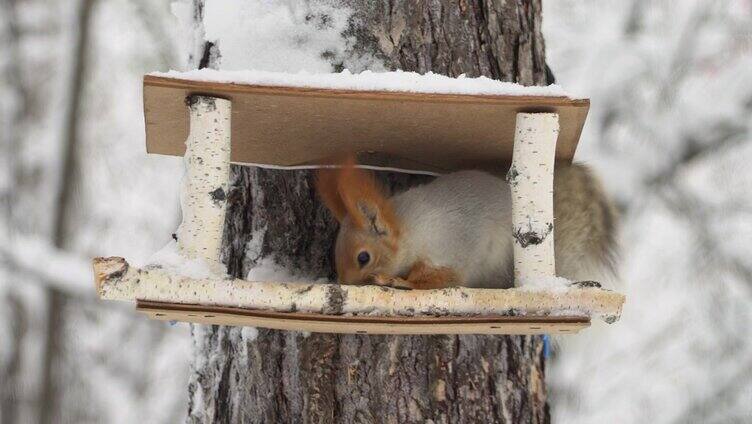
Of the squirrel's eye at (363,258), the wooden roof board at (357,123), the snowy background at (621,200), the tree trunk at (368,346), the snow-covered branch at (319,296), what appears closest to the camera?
the snow-covered branch at (319,296)

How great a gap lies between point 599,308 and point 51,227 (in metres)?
4.50

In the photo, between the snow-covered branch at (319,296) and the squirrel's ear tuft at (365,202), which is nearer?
the snow-covered branch at (319,296)

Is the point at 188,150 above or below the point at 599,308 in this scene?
above

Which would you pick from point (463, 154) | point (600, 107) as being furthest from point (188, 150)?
point (600, 107)

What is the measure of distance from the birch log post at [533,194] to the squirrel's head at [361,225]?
0.27 m

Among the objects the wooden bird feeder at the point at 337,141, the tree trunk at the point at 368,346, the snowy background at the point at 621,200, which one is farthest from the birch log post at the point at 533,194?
the snowy background at the point at 621,200

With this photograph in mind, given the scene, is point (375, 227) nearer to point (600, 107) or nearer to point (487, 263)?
point (487, 263)

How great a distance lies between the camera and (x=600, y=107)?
17.4 ft

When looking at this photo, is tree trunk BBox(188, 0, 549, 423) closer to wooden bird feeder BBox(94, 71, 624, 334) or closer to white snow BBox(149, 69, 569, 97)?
wooden bird feeder BBox(94, 71, 624, 334)

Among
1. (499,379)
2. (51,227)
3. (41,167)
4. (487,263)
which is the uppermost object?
(41,167)

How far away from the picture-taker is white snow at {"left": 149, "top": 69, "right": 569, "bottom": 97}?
161 centimetres

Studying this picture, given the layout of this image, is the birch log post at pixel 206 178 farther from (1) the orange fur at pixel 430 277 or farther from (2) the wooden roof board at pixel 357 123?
(1) the orange fur at pixel 430 277

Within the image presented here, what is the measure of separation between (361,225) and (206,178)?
1.07 ft

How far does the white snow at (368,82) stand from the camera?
1.61 metres
